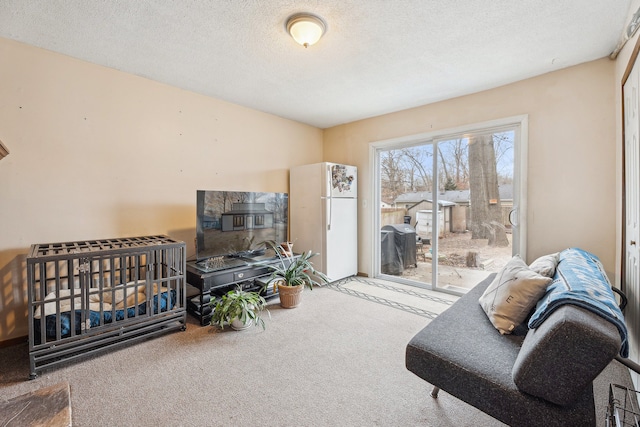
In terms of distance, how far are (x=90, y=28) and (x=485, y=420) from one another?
140 inches

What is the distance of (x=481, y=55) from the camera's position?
2.36 m

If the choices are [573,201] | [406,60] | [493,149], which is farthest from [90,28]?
[573,201]

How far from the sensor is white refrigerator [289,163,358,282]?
3711 mm

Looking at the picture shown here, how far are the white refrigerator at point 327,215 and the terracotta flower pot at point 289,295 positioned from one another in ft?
2.62

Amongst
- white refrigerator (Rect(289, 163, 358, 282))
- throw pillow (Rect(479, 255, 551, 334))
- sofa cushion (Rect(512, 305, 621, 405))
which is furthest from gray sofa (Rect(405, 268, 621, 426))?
white refrigerator (Rect(289, 163, 358, 282))

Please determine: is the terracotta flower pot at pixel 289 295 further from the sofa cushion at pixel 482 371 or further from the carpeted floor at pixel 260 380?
the sofa cushion at pixel 482 371

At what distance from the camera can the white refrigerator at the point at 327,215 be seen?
3.71 metres

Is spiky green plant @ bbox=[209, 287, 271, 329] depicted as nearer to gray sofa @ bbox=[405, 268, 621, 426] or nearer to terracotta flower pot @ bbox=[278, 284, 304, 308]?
terracotta flower pot @ bbox=[278, 284, 304, 308]

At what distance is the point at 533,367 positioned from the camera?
3.29 feet

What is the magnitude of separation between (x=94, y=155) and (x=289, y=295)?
2.26 meters

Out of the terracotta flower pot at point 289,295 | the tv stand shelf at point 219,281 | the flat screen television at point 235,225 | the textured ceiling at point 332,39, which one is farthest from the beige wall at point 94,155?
the terracotta flower pot at point 289,295

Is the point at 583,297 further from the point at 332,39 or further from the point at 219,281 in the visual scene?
the point at 219,281

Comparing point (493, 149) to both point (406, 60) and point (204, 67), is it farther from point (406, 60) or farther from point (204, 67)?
point (204, 67)

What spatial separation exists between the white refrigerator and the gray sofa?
2.38 metres
